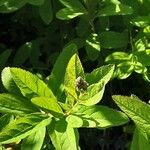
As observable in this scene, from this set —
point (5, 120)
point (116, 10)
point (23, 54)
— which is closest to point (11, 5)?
point (23, 54)

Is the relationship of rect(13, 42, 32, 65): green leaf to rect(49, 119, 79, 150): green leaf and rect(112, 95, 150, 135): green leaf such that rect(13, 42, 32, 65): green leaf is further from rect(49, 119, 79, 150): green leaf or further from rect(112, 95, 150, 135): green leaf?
rect(112, 95, 150, 135): green leaf

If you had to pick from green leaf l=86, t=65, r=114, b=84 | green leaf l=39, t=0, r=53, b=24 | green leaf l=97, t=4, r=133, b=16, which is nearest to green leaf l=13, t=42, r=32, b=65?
green leaf l=39, t=0, r=53, b=24

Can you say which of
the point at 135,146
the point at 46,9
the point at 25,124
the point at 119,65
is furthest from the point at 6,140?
the point at 46,9

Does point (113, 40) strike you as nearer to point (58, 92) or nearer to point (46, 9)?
point (46, 9)

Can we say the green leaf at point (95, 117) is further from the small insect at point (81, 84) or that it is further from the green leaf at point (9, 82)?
the green leaf at point (9, 82)

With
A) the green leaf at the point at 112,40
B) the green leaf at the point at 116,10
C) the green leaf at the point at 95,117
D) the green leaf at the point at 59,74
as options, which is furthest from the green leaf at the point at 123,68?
the green leaf at the point at 95,117

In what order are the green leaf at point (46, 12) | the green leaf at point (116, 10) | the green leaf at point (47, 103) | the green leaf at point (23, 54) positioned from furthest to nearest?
the green leaf at point (23, 54) < the green leaf at point (46, 12) < the green leaf at point (116, 10) < the green leaf at point (47, 103)
